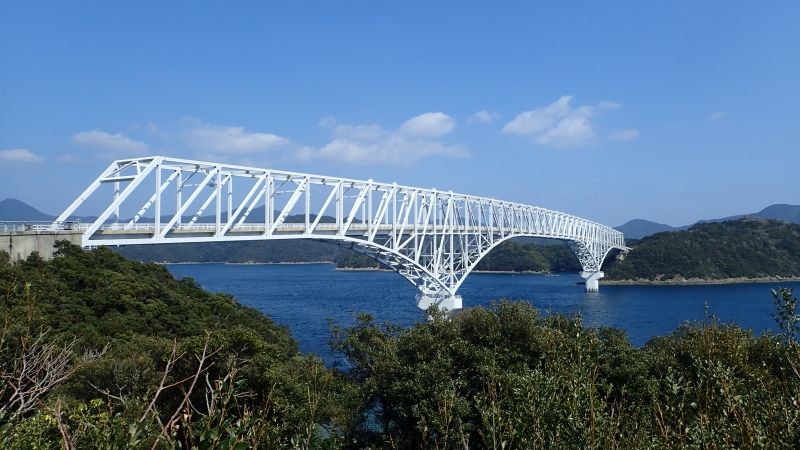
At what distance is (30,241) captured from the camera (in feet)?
65.9

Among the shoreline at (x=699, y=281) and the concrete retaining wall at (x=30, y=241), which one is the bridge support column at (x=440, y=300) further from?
the shoreline at (x=699, y=281)

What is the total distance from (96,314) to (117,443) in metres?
16.7

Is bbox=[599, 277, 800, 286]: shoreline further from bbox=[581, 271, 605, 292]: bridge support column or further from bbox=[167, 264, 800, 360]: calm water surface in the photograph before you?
bbox=[581, 271, 605, 292]: bridge support column

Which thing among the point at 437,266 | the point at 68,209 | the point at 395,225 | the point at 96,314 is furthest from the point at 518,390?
the point at 437,266

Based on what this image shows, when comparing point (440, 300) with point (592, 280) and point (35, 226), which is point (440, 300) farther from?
point (592, 280)

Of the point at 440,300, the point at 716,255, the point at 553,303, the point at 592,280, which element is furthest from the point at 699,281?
the point at 440,300

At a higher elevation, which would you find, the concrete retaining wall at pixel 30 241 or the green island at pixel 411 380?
the concrete retaining wall at pixel 30 241

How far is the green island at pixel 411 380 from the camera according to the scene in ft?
16.5

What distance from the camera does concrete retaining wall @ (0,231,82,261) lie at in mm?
19484

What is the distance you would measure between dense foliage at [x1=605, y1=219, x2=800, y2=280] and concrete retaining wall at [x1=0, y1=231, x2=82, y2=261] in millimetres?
78407

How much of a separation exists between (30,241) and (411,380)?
16316 millimetres

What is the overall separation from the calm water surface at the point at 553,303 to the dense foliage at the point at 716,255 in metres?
5.93

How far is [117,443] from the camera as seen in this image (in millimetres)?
3326

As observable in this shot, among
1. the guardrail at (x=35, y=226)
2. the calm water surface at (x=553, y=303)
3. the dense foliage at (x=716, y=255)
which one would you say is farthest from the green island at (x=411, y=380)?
the dense foliage at (x=716, y=255)
